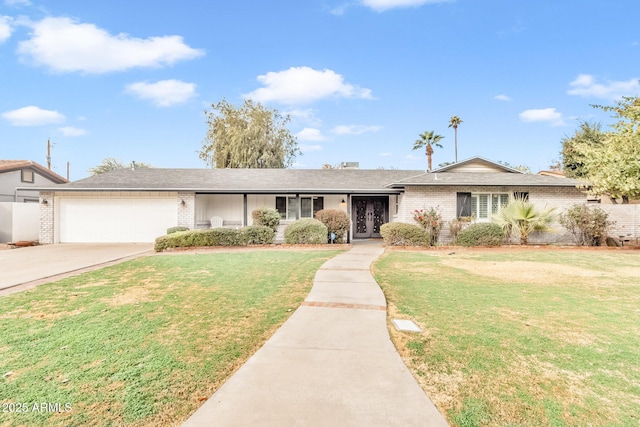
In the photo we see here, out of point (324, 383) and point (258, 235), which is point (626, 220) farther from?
point (324, 383)

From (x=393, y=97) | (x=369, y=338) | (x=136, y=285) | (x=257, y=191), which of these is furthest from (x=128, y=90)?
(x=369, y=338)

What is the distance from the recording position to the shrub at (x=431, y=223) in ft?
48.2

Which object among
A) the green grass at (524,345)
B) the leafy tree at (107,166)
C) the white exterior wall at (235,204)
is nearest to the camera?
the green grass at (524,345)

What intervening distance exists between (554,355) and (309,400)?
2853 mm

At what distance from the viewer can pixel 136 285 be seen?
682 cm

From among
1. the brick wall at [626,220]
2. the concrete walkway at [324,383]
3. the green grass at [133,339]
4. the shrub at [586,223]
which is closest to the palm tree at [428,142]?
the brick wall at [626,220]

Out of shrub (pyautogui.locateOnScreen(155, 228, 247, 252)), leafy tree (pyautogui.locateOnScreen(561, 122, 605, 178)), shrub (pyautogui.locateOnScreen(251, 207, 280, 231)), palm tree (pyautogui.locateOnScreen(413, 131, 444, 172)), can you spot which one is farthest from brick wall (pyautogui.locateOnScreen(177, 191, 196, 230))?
leafy tree (pyautogui.locateOnScreen(561, 122, 605, 178))

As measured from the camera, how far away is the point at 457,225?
1462 centimetres

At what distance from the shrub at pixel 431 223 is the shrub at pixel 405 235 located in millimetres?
854

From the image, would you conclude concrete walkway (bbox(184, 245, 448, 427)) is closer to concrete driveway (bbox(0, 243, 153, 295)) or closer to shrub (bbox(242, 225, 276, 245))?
concrete driveway (bbox(0, 243, 153, 295))

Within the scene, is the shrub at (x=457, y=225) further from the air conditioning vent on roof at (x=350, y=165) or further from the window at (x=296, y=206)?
the air conditioning vent on roof at (x=350, y=165)

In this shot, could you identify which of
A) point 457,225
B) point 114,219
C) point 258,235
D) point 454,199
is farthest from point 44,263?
point 454,199

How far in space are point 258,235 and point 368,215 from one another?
7313 millimetres

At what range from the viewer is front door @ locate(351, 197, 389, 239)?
18.7 metres
